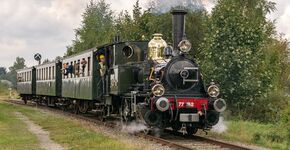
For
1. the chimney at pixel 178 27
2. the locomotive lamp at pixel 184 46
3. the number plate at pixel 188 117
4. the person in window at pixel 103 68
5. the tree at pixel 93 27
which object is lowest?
the number plate at pixel 188 117

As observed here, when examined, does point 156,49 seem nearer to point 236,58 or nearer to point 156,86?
→ point 156,86

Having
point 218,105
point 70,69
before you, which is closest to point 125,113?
point 218,105

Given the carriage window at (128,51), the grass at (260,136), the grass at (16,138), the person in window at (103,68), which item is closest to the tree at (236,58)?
the grass at (260,136)

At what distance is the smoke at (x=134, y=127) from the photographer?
17.4m

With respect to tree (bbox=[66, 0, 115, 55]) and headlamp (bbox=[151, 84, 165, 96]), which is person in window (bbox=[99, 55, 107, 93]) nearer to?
headlamp (bbox=[151, 84, 165, 96])

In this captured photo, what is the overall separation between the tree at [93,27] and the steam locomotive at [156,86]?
135 ft

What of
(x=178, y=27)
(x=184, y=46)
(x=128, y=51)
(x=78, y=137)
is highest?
(x=178, y=27)

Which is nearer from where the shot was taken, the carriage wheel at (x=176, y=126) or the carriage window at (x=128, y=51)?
the carriage wheel at (x=176, y=126)

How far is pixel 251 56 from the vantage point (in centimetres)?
2752

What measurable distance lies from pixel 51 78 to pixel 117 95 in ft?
53.6

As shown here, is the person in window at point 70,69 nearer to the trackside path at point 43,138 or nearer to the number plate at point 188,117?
the trackside path at point 43,138

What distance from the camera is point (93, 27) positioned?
224 feet

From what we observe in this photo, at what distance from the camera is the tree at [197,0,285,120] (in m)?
27.3

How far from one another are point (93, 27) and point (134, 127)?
5153cm
